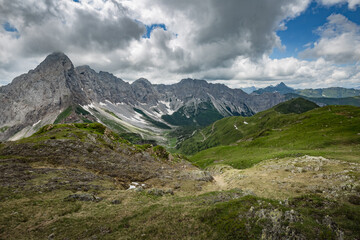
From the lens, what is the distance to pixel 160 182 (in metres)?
44.3

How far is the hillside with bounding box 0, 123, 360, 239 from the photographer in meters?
16.0

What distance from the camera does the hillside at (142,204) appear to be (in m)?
16.0

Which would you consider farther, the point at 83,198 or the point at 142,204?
the point at 83,198

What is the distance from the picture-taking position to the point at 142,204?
27031mm

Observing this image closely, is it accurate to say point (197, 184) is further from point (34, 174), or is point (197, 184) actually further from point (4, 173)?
point (4, 173)

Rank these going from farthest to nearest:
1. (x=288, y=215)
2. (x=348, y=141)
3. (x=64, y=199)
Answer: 1. (x=348, y=141)
2. (x=64, y=199)
3. (x=288, y=215)

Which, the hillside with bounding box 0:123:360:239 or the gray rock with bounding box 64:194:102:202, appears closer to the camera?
the hillside with bounding box 0:123:360:239

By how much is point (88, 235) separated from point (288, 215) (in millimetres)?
21417

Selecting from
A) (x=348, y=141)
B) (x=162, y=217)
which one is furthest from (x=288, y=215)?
(x=348, y=141)

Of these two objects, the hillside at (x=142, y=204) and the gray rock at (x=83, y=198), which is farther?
the gray rock at (x=83, y=198)

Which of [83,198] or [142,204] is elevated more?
[83,198]

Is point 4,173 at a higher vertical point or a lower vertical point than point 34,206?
higher

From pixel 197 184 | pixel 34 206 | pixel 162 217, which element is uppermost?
pixel 34 206

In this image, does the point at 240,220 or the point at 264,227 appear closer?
the point at 264,227
